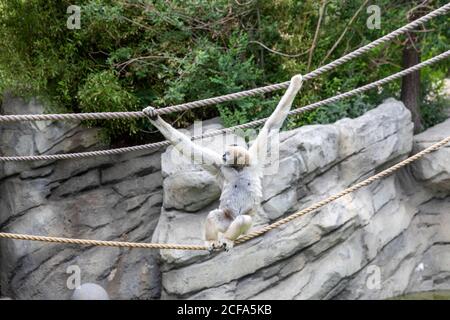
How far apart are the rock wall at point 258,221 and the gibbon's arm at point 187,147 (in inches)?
91.9

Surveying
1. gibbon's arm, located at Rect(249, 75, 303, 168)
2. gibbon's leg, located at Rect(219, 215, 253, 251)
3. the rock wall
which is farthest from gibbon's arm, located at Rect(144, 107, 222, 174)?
the rock wall

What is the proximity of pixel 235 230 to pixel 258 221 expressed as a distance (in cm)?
254

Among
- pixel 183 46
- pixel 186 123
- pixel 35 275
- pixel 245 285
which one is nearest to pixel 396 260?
pixel 245 285

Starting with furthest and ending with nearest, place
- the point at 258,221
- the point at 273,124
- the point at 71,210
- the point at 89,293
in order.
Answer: the point at 71,210 < the point at 258,221 < the point at 89,293 < the point at 273,124

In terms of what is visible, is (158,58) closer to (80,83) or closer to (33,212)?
(80,83)

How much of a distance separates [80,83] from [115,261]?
2.35 metres

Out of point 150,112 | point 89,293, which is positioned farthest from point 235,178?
point 89,293

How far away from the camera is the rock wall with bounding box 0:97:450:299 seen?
8172mm

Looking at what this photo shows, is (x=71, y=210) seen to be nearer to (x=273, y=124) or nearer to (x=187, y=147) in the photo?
(x=187, y=147)

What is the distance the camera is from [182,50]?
9.23m

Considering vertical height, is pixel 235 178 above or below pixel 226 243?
above

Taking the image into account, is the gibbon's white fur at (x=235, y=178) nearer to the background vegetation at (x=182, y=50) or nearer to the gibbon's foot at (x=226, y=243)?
the gibbon's foot at (x=226, y=243)

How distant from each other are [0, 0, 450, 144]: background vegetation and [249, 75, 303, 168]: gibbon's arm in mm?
3042

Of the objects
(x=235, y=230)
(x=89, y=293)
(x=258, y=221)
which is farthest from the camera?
(x=258, y=221)
